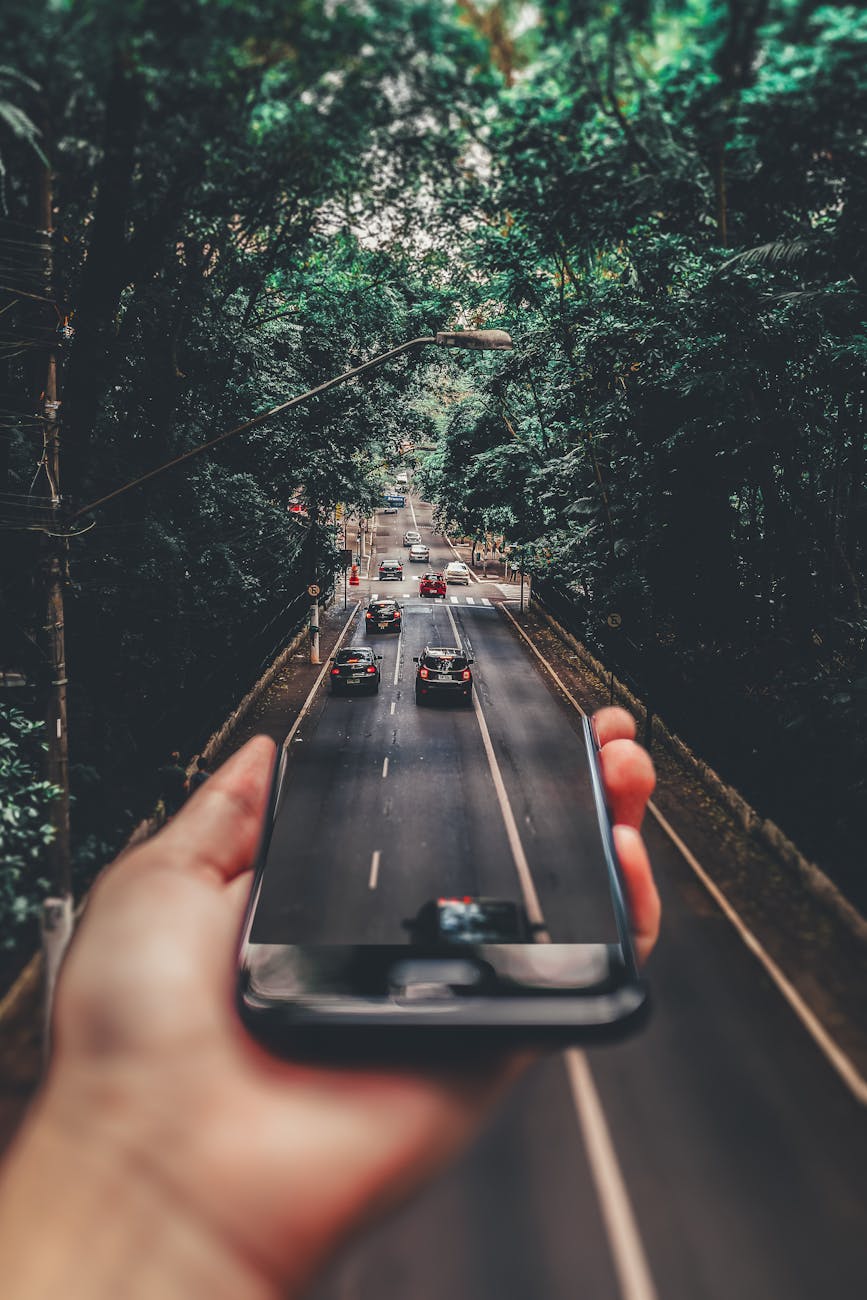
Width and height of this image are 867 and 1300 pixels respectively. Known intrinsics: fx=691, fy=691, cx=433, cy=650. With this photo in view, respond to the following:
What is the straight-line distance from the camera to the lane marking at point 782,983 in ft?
25.6

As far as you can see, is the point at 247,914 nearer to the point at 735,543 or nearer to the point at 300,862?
the point at 300,862

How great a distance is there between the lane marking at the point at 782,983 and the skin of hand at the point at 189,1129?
8078 millimetres

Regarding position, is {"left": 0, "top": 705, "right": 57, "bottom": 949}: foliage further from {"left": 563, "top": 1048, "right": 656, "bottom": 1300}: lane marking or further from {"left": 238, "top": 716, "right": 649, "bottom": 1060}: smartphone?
{"left": 238, "top": 716, "right": 649, "bottom": 1060}: smartphone

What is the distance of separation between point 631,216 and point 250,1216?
899cm

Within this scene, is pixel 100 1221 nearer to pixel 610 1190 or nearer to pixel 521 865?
pixel 521 865

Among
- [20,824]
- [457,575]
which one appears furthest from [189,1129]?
[457,575]

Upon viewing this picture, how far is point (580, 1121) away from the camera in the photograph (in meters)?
7.04

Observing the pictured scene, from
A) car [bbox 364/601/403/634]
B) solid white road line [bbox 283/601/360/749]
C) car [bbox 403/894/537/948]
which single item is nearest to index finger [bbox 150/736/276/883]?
car [bbox 403/894/537/948]

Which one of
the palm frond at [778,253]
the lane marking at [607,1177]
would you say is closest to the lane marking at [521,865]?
the lane marking at [607,1177]

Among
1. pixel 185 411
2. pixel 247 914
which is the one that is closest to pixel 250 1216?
pixel 247 914

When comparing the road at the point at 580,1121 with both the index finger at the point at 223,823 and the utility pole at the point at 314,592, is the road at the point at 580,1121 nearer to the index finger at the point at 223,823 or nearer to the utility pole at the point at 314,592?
the index finger at the point at 223,823

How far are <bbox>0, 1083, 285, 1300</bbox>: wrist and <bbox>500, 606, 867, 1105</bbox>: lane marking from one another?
8466mm

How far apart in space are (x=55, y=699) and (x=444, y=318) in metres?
16.5

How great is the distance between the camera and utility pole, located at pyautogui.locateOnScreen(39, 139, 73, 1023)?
274 inches
